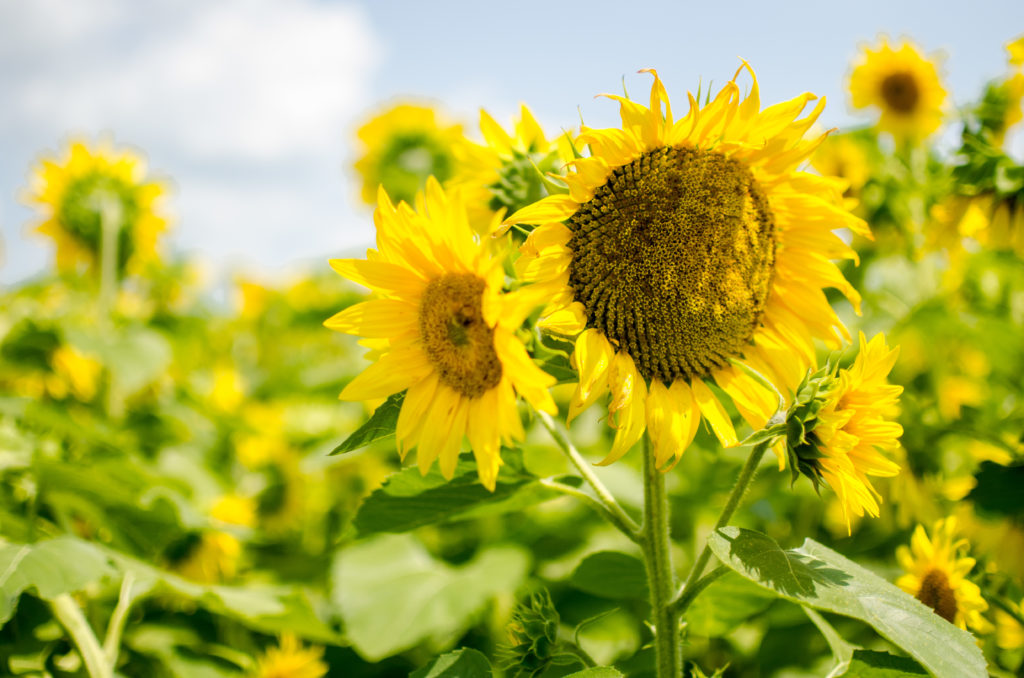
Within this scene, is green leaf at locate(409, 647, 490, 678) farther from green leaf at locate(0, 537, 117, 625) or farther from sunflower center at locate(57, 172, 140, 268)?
sunflower center at locate(57, 172, 140, 268)

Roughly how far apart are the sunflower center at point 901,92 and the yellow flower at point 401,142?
207 cm

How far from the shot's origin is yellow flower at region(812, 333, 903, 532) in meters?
1.12

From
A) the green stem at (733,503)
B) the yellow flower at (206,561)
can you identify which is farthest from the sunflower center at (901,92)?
the yellow flower at (206,561)

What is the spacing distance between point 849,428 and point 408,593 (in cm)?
142

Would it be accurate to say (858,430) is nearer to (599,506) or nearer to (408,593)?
(599,506)

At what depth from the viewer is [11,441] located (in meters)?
1.98

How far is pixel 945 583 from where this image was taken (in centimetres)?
150

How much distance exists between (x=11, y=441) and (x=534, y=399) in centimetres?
168

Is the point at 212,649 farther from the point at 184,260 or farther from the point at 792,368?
the point at 184,260

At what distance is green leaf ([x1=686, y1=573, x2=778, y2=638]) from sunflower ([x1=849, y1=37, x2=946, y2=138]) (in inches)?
105

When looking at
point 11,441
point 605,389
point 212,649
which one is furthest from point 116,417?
point 605,389

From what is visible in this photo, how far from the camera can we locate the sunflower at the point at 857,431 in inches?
44.2

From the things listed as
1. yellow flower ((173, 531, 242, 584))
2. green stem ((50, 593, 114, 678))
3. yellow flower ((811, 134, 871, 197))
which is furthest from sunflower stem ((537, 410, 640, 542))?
yellow flower ((811, 134, 871, 197))

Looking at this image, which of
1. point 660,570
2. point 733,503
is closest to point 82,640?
point 660,570
